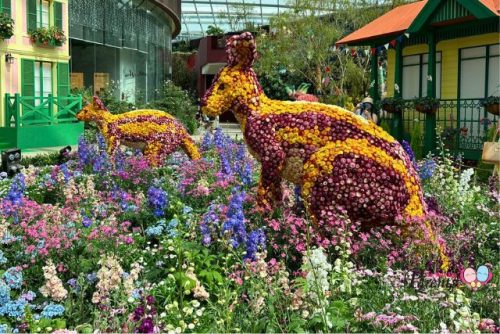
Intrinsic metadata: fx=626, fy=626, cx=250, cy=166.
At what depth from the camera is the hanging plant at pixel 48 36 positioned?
19688 mm

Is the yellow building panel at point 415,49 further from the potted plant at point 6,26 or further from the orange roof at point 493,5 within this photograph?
the potted plant at point 6,26

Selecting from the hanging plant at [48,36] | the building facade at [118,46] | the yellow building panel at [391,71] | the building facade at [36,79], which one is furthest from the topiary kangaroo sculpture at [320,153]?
the building facade at [118,46]

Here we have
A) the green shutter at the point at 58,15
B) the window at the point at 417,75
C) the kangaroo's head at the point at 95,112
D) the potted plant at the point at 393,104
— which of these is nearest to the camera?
the kangaroo's head at the point at 95,112

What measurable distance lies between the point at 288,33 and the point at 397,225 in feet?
77.7

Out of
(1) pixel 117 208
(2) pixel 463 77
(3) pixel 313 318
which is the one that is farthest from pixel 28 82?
(3) pixel 313 318

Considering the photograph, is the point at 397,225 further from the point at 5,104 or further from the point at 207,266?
the point at 5,104

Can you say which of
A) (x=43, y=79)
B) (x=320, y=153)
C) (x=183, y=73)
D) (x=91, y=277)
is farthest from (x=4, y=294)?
(x=183, y=73)

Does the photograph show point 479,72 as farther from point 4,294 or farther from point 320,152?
point 4,294

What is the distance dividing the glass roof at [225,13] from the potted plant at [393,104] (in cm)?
2402

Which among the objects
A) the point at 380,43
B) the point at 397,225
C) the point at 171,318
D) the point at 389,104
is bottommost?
the point at 171,318

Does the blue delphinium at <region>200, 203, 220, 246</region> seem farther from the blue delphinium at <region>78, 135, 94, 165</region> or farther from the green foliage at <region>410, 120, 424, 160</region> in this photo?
the green foliage at <region>410, 120, 424, 160</region>

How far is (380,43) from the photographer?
16.4 metres

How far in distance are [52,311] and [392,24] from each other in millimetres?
13703

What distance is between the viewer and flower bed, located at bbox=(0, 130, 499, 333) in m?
3.60
